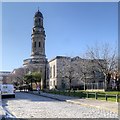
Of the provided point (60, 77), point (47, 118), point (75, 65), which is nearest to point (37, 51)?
point (60, 77)

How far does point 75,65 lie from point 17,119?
61280 millimetres

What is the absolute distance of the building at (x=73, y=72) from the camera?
213ft

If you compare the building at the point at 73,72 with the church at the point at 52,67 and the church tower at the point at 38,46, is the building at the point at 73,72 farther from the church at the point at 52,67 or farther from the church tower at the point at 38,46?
the church tower at the point at 38,46

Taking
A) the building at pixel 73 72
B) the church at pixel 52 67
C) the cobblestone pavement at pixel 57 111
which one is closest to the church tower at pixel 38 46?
the church at pixel 52 67

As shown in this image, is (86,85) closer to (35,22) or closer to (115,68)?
(115,68)

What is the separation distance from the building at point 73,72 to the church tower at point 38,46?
497 inches

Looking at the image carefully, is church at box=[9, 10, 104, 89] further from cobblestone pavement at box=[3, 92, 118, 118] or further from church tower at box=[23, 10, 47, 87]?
cobblestone pavement at box=[3, 92, 118, 118]

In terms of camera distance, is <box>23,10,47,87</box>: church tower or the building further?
<box>23,10,47,87</box>: church tower

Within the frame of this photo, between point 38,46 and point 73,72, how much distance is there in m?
42.2

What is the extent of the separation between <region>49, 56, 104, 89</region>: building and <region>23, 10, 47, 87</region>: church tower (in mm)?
12619

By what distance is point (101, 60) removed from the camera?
192 ft

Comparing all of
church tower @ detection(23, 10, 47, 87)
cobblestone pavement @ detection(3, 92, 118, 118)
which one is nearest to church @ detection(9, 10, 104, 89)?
church tower @ detection(23, 10, 47, 87)

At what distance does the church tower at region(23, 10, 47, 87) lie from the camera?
376 ft

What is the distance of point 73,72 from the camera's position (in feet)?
247
